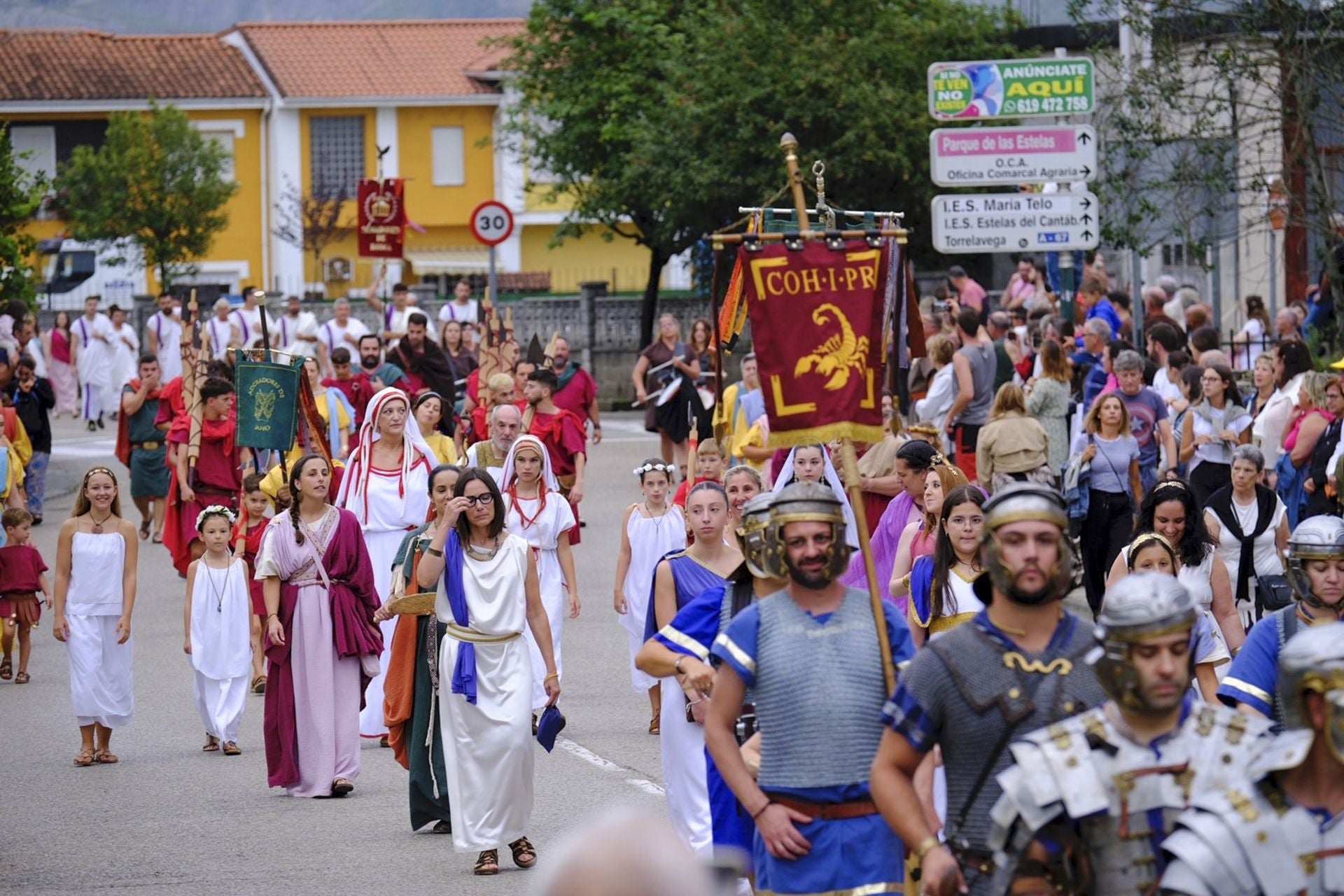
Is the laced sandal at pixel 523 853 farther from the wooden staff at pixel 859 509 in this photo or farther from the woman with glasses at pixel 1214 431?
the woman with glasses at pixel 1214 431

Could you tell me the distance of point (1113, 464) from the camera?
549 inches

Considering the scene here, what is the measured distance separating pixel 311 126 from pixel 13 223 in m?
37.5

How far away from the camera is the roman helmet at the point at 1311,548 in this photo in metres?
6.31

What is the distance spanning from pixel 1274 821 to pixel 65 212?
5734 centimetres

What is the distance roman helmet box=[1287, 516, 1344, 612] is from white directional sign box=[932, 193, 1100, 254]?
10807 millimetres

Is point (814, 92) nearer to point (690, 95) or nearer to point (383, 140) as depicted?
point (690, 95)

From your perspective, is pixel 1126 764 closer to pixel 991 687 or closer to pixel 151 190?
pixel 991 687

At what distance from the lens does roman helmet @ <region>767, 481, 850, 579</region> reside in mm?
5617

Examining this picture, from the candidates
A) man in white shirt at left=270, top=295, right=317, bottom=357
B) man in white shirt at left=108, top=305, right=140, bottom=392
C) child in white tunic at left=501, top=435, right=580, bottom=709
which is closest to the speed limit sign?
man in white shirt at left=270, top=295, right=317, bottom=357

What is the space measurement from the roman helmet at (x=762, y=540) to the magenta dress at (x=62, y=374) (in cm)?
3193

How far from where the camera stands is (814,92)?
102 ft

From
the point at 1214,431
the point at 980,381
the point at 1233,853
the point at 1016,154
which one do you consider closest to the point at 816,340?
the point at 1233,853

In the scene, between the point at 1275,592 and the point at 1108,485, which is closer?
the point at 1275,592

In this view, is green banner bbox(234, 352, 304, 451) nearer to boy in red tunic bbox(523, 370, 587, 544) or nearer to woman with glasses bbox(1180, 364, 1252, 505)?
boy in red tunic bbox(523, 370, 587, 544)
